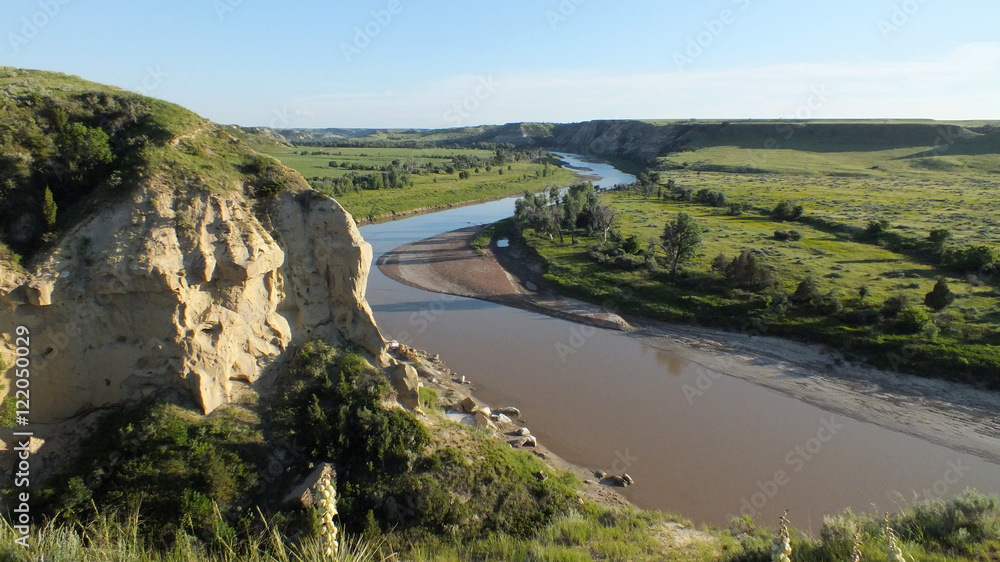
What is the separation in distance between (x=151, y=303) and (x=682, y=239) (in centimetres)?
3037

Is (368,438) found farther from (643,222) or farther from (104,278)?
(643,222)

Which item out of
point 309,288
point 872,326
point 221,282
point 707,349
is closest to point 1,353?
point 221,282

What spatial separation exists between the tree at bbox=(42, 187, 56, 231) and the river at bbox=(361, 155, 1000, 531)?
14949mm

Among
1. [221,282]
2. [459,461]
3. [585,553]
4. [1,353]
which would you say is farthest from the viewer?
[459,461]

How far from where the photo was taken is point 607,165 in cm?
13412

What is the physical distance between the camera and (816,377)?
923 inches

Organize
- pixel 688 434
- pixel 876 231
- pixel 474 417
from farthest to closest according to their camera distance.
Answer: pixel 876 231
pixel 688 434
pixel 474 417

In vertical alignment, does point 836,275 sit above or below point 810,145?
below

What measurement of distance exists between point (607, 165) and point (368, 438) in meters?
130

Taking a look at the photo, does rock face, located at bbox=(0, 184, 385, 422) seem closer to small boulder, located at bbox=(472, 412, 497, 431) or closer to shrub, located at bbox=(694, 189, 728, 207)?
small boulder, located at bbox=(472, 412, 497, 431)

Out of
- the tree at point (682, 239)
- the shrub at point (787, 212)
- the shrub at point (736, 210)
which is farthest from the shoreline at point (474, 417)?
the shrub at point (736, 210)

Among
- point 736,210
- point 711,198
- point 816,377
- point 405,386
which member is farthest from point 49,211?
point 711,198

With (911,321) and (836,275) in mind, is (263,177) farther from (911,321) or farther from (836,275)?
(836,275)

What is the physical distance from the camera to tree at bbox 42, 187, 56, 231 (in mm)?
11648
